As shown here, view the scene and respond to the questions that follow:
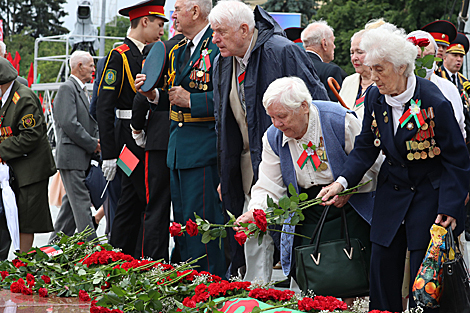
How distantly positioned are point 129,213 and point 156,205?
0.53m

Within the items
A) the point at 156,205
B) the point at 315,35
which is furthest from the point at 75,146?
the point at 315,35

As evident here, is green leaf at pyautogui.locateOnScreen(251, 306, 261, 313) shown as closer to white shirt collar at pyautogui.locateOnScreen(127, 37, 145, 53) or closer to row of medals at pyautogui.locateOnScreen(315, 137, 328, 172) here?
row of medals at pyautogui.locateOnScreen(315, 137, 328, 172)

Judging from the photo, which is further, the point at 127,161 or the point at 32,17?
the point at 32,17

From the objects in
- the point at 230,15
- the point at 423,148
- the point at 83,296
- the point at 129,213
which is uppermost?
the point at 230,15

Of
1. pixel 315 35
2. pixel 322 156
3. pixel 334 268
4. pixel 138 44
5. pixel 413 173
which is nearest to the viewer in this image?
pixel 413 173

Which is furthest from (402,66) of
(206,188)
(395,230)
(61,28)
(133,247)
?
(61,28)

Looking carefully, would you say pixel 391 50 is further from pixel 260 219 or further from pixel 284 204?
pixel 260 219

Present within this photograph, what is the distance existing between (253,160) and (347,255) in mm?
1130

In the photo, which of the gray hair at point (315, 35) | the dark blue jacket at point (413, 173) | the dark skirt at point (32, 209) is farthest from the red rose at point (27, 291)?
the gray hair at point (315, 35)

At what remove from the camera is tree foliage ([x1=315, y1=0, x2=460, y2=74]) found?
2598 centimetres

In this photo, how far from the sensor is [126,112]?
5.82 m

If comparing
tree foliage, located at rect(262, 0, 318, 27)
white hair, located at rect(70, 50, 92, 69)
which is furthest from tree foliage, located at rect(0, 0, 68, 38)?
white hair, located at rect(70, 50, 92, 69)

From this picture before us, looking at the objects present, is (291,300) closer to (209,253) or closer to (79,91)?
(209,253)

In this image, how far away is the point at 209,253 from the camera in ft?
15.6
